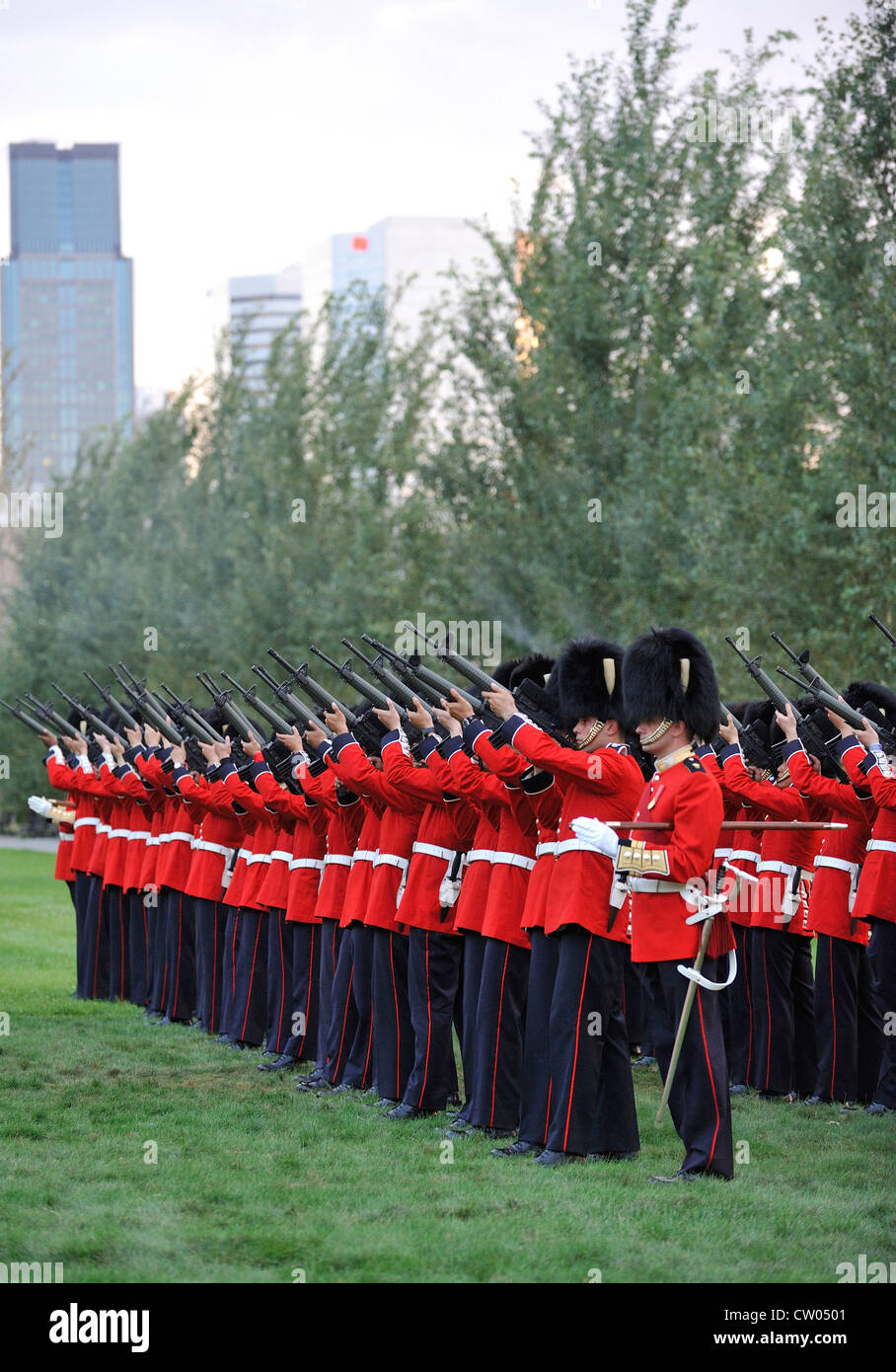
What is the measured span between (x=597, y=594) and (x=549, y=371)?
357cm

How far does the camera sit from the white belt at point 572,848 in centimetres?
762

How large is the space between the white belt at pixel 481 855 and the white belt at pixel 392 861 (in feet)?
2.46

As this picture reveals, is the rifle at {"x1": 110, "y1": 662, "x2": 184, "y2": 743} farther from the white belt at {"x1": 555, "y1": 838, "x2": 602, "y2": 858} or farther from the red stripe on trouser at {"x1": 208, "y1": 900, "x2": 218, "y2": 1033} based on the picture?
the white belt at {"x1": 555, "y1": 838, "x2": 602, "y2": 858}

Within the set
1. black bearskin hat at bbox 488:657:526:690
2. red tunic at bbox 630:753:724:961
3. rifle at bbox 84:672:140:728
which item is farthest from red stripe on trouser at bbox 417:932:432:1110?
rifle at bbox 84:672:140:728

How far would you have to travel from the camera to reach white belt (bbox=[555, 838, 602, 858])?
7.62m

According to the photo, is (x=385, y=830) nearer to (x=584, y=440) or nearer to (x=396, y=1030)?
(x=396, y=1030)

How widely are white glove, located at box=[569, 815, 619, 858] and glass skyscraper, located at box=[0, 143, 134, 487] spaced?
7049 inches

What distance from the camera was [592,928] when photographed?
7555mm

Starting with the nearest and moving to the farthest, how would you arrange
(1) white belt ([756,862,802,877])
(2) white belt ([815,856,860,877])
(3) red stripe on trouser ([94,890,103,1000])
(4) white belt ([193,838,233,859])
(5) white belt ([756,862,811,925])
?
(2) white belt ([815,856,860,877])
(5) white belt ([756,862,811,925])
(1) white belt ([756,862,802,877])
(4) white belt ([193,838,233,859])
(3) red stripe on trouser ([94,890,103,1000])

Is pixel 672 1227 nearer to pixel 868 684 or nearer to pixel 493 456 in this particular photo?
pixel 868 684

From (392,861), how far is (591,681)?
2.16m

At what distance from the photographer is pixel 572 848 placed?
768cm

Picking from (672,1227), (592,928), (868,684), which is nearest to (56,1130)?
(592,928)

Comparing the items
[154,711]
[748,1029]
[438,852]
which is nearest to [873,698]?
[748,1029]
